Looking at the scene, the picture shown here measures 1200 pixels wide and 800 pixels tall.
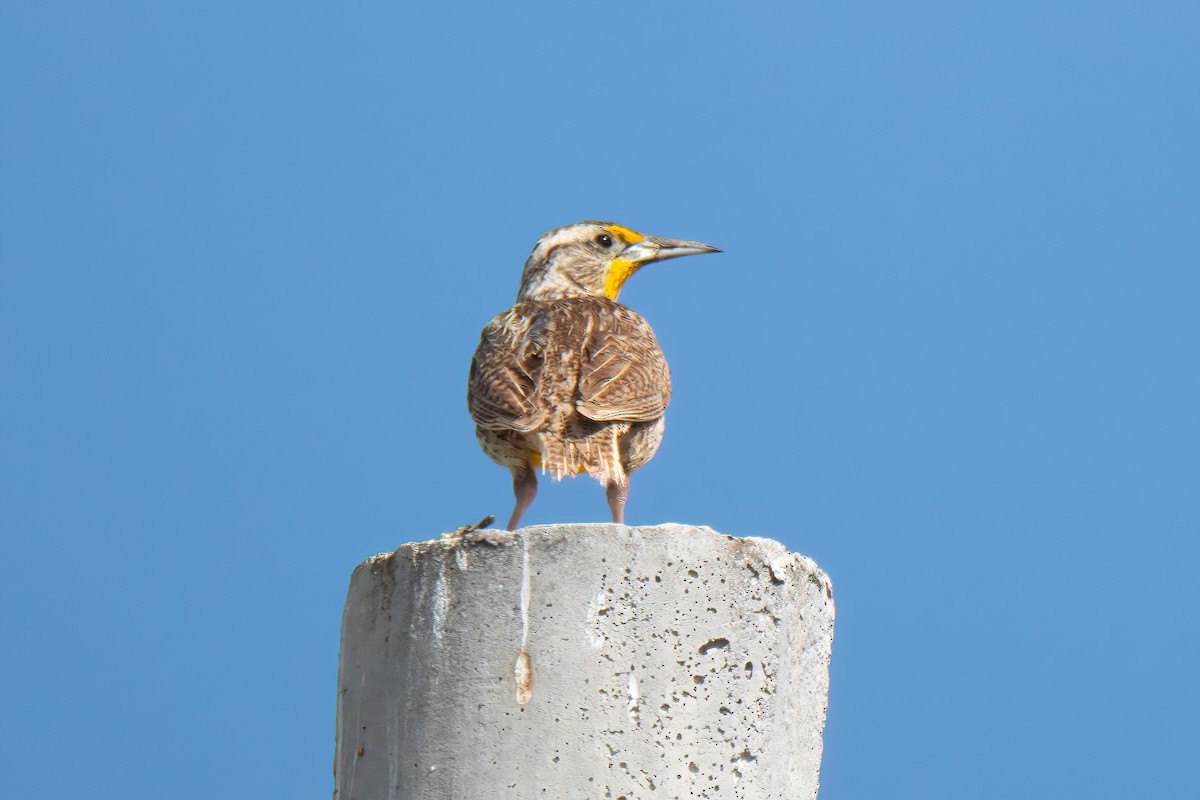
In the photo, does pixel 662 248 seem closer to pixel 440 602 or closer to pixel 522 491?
pixel 522 491

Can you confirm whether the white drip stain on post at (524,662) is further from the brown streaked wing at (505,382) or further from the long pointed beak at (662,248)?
the long pointed beak at (662,248)

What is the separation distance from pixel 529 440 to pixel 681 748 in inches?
123

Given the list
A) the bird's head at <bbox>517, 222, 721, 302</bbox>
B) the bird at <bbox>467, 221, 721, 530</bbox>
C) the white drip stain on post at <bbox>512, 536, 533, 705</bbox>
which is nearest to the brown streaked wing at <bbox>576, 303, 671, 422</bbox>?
the bird at <bbox>467, 221, 721, 530</bbox>

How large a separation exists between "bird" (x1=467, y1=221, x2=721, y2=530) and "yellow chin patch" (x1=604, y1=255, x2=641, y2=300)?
132 centimetres

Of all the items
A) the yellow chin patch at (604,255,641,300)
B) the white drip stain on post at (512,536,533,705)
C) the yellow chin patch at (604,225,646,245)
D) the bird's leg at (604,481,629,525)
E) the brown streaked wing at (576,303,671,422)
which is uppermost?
the yellow chin patch at (604,225,646,245)

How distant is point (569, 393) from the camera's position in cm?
820

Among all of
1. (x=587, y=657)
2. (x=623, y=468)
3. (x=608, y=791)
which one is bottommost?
(x=608, y=791)

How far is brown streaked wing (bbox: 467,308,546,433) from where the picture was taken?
26.4 ft

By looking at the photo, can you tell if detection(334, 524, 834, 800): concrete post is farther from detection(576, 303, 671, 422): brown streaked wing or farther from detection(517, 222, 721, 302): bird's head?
detection(517, 222, 721, 302): bird's head

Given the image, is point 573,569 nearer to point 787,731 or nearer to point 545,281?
point 787,731

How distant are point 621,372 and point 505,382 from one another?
0.61m

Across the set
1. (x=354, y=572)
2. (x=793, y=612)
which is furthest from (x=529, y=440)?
(x=793, y=612)

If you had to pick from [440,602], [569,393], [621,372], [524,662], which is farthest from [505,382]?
[524,662]

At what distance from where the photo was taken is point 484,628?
18.7 ft
